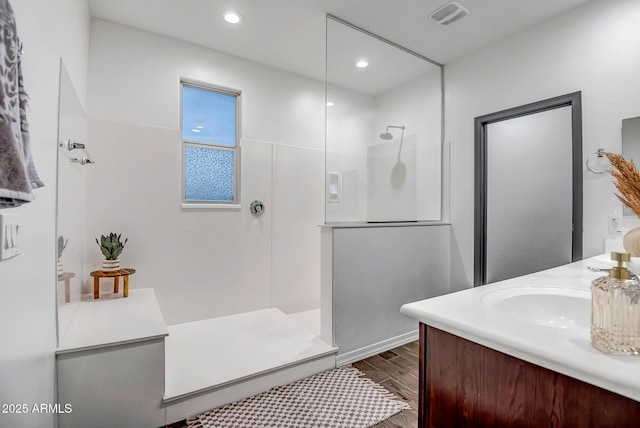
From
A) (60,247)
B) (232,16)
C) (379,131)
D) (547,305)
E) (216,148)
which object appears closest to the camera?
(547,305)

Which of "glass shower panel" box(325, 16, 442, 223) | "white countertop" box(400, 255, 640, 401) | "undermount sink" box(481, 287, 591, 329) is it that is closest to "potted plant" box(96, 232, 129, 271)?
"glass shower panel" box(325, 16, 442, 223)

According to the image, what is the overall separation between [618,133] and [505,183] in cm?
77

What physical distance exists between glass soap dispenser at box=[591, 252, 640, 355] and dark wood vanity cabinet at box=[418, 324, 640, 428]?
11 centimetres

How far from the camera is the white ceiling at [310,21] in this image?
2.24 m

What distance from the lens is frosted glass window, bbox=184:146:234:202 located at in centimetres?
283

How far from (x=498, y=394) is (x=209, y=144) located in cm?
286

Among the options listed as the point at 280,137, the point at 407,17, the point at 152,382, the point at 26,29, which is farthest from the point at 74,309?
the point at 407,17

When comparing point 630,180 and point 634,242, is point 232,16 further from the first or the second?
point 634,242

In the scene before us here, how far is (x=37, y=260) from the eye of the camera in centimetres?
115

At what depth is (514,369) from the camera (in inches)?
26.5

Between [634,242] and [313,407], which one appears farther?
[313,407]

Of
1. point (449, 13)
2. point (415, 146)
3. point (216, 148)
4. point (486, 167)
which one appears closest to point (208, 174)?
point (216, 148)

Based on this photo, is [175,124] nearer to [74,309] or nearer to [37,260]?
[74,309]

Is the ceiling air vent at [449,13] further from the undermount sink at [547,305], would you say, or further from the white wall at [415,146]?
the undermount sink at [547,305]
